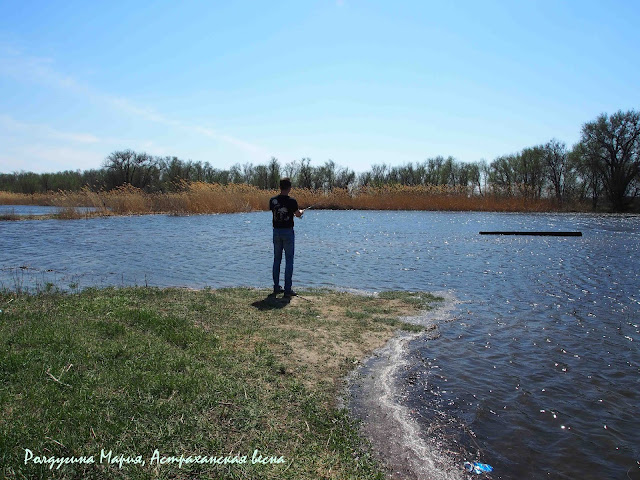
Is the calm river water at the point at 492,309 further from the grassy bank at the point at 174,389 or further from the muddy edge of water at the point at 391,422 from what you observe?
the grassy bank at the point at 174,389

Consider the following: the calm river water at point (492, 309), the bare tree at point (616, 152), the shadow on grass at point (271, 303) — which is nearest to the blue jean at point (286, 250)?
the shadow on grass at point (271, 303)

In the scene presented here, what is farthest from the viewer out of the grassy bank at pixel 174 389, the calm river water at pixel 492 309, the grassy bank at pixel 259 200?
the grassy bank at pixel 259 200

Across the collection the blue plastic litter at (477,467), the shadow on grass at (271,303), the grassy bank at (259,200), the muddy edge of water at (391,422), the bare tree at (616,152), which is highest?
the bare tree at (616,152)

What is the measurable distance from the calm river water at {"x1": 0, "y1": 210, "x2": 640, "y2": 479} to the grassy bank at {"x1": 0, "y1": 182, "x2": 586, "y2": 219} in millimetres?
17273

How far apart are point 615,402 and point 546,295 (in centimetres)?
546

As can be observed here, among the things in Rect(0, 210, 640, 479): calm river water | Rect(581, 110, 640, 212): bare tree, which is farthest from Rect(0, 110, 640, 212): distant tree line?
A: Rect(0, 210, 640, 479): calm river water

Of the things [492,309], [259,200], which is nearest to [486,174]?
[259,200]

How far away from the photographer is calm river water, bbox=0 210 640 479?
13.6 ft

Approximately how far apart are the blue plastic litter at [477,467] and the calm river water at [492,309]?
0.08 m

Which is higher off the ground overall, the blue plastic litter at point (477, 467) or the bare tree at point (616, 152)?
the bare tree at point (616, 152)

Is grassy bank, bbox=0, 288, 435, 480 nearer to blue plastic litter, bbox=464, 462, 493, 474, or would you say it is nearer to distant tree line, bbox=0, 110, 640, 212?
blue plastic litter, bbox=464, 462, 493, 474

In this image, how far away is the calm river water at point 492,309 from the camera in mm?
4141

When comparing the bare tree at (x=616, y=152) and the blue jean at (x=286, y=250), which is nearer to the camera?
the blue jean at (x=286, y=250)

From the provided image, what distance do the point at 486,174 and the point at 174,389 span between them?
79835mm
